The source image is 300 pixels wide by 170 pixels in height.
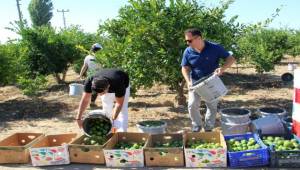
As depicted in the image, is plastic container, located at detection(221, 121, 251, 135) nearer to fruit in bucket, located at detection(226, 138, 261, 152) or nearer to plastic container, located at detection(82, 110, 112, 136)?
fruit in bucket, located at detection(226, 138, 261, 152)

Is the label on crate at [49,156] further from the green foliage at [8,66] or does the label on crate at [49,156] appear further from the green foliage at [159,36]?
the green foliage at [8,66]

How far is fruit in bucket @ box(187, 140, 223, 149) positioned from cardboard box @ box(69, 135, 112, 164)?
4.21 feet

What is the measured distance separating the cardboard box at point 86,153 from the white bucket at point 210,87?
166cm

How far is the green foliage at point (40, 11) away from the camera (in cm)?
6022

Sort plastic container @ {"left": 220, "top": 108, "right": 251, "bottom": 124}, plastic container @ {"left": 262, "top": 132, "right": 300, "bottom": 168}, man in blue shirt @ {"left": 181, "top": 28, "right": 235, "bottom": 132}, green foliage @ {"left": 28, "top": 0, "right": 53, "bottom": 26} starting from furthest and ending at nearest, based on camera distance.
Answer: green foliage @ {"left": 28, "top": 0, "right": 53, "bottom": 26} → plastic container @ {"left": 220, "top": 108, "right": 251, "bottom": 124} → man in blue shirt @ {"left": 181, "top": 28, "right": 235, "bottom": 132} → plastic container @ {"left": 262, "top": 132, "right": 300, "bottom": 168}

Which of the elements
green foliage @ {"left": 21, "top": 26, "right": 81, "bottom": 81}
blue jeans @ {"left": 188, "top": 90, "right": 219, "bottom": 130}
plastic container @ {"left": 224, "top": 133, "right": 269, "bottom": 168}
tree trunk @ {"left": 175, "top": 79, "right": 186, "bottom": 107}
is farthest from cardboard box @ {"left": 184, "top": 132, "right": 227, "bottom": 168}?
green foliage @ {"left": 21, "top": 26, "right": 81, "bottom": 81}

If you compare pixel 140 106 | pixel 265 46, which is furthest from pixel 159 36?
pixel 265 46

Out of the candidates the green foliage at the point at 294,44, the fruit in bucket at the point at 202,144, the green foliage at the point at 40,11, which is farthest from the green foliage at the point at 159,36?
the green foliage at the point at 40,11

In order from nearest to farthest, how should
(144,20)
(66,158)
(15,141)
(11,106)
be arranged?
1. (66,158)
2. (15,141)
3. (144,20)
4. (11,106)

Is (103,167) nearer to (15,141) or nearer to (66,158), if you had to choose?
(66,158)

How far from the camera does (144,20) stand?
8102 millimetres

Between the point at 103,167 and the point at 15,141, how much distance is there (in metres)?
1.85

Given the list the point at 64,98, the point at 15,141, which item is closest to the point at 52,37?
the point at 64,98

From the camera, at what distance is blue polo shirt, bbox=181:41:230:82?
632 cm
